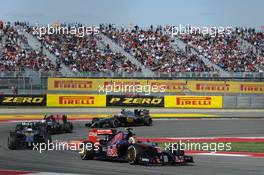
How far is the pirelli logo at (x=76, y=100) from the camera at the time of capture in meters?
40.3

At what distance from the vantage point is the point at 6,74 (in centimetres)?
4041

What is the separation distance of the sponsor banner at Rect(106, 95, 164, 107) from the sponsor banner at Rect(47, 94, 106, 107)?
19.9 inches

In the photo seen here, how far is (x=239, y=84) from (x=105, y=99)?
10733 millimetres

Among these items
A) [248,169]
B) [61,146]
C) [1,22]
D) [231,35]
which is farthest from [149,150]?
[231,35]

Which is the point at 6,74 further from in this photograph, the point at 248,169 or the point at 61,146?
the point at 248,169

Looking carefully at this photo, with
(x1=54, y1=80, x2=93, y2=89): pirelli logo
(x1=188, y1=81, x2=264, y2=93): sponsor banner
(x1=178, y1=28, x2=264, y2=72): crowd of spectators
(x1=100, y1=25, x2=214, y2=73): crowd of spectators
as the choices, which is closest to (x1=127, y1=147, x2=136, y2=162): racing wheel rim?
(x1=54, y1=80, x2=93, y2=89): pirelli logo

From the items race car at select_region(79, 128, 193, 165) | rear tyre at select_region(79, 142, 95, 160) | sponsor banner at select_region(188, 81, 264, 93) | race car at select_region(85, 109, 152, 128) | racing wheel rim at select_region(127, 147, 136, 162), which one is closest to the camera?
race car at select_region(79, 128, 193, 165)

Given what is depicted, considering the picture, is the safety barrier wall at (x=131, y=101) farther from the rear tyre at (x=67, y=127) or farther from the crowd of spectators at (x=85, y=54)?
the rear tyre at (x=67, y=127)

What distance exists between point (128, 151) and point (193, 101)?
2773cm

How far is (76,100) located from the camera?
40.7 meters

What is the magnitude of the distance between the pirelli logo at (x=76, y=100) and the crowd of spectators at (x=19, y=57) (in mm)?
4689

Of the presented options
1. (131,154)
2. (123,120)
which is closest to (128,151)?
(131,154)

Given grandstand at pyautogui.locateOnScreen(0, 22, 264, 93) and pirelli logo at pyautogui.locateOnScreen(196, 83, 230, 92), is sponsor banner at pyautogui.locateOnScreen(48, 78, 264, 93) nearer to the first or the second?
pirelli logo at pyautogui.locateOnScreen(196, 83, 230, 92)

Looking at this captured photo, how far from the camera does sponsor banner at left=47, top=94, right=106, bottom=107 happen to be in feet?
131
